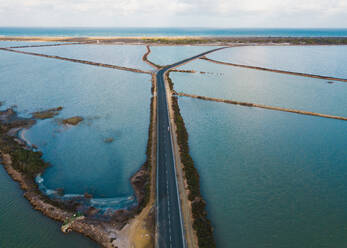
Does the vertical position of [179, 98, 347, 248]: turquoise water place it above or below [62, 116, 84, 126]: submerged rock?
below

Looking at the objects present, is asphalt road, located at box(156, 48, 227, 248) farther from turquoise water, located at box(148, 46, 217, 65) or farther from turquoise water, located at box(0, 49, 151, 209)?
turquoise water, located at box(148, 46, 217, 65)

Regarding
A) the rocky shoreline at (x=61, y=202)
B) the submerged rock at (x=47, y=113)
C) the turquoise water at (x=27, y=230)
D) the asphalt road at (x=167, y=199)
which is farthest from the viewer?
the submerged rock at (x=47, y=113)

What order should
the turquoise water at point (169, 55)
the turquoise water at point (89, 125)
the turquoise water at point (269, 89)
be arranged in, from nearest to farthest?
the turquoise water at point (89, 125) → the turquoise water at point (269, 89) → the turquoise water at point (169, 55)

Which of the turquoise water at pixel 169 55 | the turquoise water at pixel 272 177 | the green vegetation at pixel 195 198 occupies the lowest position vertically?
the turquoise water at pixel 272 177

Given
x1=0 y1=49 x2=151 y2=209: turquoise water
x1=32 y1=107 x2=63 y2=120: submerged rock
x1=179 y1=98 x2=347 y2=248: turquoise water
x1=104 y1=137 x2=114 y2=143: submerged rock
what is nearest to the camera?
x1=179 y1=98 x2=347 y2=248: turquoise water

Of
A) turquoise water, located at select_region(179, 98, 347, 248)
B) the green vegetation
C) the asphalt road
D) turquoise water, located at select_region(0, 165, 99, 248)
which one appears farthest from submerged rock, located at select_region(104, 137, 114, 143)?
turquoise water, located at select_region(0, 165, 99, 248)

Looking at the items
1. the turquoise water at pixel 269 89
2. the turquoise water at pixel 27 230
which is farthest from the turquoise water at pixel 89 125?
the turquoise water at pixel 269 89

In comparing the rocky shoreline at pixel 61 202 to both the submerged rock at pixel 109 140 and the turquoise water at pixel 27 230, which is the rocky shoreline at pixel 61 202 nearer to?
the turquoise water at pixel 27 230
